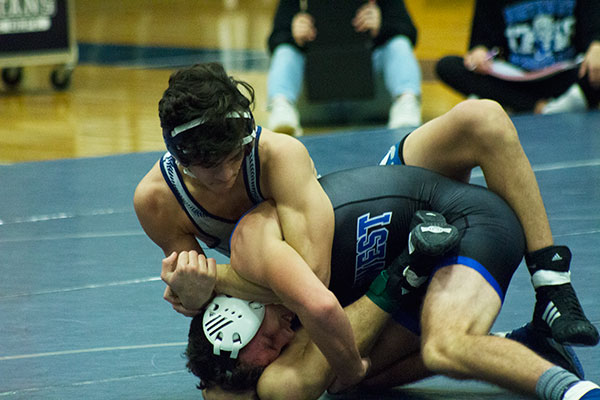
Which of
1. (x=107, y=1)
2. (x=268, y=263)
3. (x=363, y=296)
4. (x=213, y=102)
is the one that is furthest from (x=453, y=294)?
(x=107, y=1)

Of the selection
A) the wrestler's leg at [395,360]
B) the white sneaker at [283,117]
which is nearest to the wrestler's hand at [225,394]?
the wrestler's leg at [395,360]

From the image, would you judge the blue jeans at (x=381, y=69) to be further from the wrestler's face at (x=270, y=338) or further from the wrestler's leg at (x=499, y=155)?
the wrestler's face at (x=270, y=338)

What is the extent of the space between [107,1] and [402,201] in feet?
27.2

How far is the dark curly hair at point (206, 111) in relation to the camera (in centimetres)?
183

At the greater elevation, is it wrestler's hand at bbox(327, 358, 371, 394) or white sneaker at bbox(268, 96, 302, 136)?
wrestler's hand at bbox(327, 358, 371, 394)

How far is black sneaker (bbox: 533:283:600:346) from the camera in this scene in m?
1.87

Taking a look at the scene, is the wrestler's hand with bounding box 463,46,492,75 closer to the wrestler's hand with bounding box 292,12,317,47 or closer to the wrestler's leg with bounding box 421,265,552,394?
the wrestler's hand with bounding box 292,12,317,47

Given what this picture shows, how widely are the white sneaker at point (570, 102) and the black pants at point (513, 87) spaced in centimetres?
3

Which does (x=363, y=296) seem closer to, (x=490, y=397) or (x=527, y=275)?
(x=490, y=397)

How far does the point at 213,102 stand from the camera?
6.08 feet

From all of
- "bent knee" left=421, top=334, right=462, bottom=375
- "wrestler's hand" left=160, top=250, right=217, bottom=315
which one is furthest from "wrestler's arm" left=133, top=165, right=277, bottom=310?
"bent knee" left=421, top=334, right=462, bottom=375

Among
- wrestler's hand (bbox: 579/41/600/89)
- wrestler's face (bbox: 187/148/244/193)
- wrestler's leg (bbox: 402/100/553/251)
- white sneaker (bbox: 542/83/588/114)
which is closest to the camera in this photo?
wrestler's face (bbox: 187/148/244/193)

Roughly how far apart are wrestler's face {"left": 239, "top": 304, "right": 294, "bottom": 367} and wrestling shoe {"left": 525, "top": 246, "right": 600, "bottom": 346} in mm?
556

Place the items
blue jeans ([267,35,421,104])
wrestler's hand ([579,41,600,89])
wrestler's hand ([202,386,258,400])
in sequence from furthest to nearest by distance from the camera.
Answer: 1. blue jeans ([267,35,421,104])
2. wrestler's hand ([579,41,600,89])
3. wrestler's hand ([202,386,258,400])
